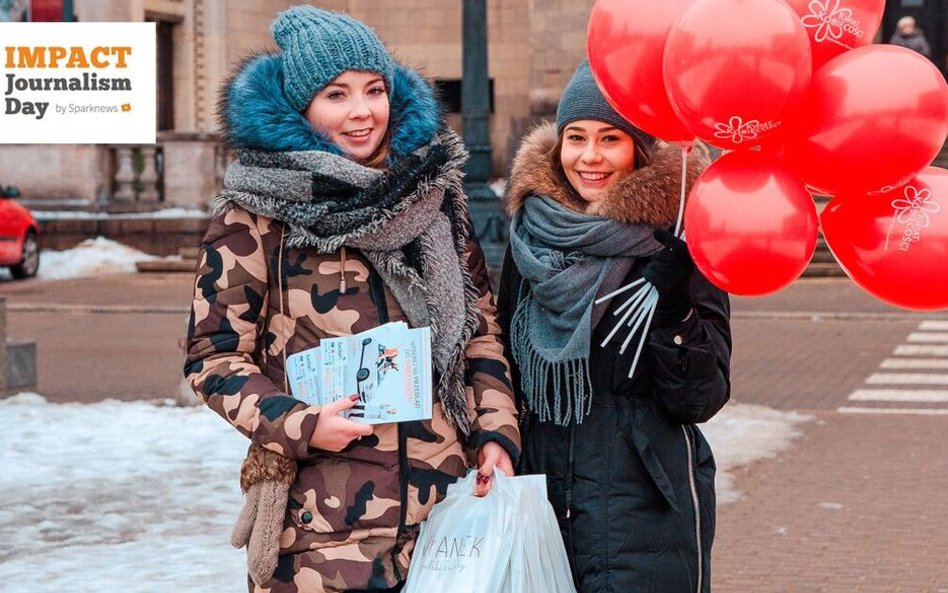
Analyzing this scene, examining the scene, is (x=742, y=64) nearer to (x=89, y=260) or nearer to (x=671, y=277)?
(x=671, y=277)

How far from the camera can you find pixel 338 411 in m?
3.46

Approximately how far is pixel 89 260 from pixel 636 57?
20.6 metres

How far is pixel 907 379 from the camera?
39.8 ft

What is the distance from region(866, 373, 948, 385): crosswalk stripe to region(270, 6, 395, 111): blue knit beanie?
351 inches

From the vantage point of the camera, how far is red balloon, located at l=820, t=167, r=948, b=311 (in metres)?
3.21

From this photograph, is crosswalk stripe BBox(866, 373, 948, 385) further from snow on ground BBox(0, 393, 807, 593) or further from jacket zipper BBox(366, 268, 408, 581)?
jacket zipper BBox(366, 268, 408, 581)

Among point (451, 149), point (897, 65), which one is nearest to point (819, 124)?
point (897, 65)

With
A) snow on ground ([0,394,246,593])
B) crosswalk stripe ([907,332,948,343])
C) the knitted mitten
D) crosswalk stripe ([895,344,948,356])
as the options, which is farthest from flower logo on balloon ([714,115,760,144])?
crosswalk stripe ([907,332,948,343])

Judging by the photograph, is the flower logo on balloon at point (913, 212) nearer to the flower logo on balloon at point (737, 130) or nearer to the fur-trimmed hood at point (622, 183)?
the flower logo on balloon at point (737, 130)

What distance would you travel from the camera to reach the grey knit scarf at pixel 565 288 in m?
3.68

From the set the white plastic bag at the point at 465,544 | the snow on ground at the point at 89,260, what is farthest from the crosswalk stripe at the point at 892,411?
the snow on ground at the point at 89,260

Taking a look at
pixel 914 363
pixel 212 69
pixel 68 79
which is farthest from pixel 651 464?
pixel 212 69

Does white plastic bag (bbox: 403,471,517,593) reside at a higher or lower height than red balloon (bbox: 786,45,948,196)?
lower

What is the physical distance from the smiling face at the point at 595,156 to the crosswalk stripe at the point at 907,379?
8563 millimetres
